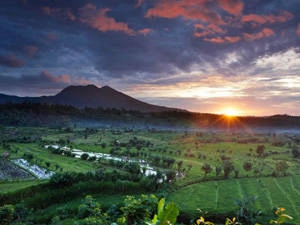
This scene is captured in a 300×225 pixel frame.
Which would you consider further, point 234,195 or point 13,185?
point 234,195

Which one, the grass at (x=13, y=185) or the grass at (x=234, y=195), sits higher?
the grass at (x=13, y=185)

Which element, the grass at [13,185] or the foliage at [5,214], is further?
the grass at [13,185]

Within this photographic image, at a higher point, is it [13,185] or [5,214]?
[5,214]

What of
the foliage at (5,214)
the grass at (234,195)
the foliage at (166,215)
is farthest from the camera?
the grass at (234,195)

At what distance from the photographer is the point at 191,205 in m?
→ 26.5

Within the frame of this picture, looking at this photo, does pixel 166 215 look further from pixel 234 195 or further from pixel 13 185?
pixel 234 195

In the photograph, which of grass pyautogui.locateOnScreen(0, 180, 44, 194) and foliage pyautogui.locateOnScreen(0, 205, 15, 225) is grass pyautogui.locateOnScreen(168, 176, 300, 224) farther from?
grass pyautogui.locateOnScreen(0, 180, 44, 194)

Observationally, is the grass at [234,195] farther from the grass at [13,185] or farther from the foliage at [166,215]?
the foliage at [166,215]

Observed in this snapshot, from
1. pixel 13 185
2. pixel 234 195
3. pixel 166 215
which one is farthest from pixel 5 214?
pixel 234 195

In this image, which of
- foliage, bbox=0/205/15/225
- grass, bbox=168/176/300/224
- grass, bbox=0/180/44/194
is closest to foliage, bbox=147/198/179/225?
foliage, bbox=0/205/15/225

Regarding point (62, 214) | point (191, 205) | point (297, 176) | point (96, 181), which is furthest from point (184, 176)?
point (62, 214)

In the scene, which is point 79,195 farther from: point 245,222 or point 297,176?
point 297,176

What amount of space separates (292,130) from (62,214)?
20361cm

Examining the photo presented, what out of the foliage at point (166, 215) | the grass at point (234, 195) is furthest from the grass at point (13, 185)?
the foliage at point (166, 215)
